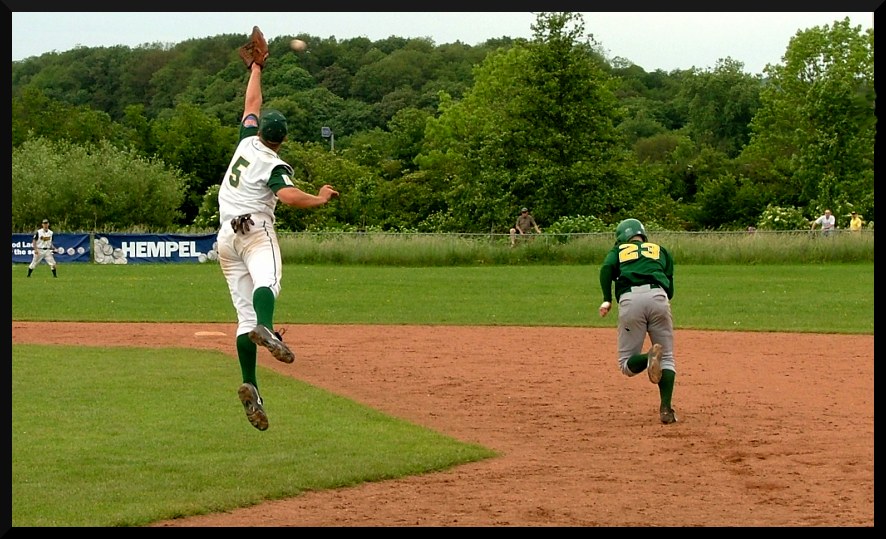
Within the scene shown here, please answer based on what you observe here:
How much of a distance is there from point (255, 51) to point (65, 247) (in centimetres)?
4023

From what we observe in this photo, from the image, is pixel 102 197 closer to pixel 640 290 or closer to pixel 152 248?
pixel 152 248

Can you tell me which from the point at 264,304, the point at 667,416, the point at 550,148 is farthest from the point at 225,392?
the point at 550,148

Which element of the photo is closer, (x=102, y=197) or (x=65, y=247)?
(x=65, y=247)

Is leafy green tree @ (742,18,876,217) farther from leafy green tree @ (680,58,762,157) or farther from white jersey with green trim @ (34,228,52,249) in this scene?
white jersey with green trim @ (34,228,52,249)

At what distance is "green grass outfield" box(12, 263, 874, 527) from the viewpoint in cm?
1316

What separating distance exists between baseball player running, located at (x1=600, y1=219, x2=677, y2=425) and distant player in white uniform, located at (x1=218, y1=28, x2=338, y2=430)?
546 centimetres

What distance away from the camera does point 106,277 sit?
1569 inches

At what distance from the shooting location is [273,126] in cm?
884

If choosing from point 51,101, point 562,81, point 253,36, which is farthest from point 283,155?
point 51,101

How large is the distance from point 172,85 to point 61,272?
56.2 feet

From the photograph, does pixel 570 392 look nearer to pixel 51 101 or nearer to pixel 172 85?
pixel 172 85

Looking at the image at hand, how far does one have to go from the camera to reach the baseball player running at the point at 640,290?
14.1m

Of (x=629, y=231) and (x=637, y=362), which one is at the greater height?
(x=629, y=231)

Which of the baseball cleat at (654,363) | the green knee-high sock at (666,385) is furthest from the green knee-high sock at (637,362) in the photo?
the green knee-high sock at (666,385)
